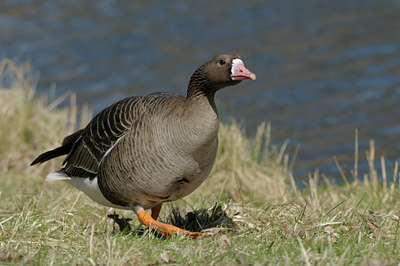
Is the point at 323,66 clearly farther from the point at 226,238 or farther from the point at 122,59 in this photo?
the point at 226,238

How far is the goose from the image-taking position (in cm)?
557

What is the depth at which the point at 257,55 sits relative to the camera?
16.5 m

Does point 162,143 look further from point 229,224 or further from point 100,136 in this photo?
point 229,224

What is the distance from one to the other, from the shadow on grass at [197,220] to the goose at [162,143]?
19cm

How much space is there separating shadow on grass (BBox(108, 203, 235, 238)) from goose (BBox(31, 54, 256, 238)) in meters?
0.19

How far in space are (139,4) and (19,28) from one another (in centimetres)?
361

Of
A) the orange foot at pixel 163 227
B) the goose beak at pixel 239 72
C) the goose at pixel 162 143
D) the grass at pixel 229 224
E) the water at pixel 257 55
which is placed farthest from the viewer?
the water at pixel 257 55

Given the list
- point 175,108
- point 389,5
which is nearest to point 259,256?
point 175,108

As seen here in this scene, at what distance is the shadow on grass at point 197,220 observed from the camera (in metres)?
6.24

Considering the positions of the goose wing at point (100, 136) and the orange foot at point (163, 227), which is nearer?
the orange foot at point (163, 227)

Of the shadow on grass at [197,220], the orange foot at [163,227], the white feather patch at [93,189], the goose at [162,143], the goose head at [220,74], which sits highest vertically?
the goose head at [220,74]

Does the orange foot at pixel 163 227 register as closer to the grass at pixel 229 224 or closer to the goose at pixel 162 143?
the goose at pixel 162 143

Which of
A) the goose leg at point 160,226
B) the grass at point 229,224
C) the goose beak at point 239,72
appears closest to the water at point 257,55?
the grass at point 229,224

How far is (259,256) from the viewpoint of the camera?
198 inches
